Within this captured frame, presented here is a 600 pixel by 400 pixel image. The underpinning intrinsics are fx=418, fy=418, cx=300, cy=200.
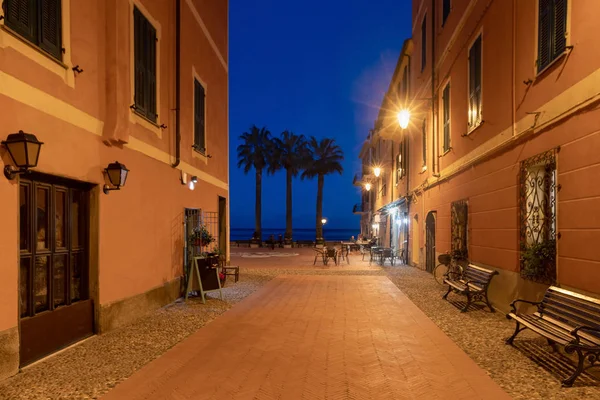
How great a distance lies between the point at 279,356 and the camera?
16.8 feet

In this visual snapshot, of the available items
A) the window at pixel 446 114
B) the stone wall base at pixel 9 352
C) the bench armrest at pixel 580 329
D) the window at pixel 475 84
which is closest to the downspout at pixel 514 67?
the window at pixel 475 84

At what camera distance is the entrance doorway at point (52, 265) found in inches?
193

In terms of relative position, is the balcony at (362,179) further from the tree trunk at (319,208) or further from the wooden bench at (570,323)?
the wooden bench at (570,323)

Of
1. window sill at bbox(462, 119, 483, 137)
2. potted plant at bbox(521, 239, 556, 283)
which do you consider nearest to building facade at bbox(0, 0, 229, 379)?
potted plant at bbox(521, 239, 556, 283)

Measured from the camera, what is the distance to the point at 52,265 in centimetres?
543

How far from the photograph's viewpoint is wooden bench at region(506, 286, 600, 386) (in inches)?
163

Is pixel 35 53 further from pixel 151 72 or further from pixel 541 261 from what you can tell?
pixel 541 261

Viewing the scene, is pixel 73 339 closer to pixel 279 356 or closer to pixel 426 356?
pixel 279 356

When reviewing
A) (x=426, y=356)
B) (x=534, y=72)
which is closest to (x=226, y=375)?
(x=426, y=356)

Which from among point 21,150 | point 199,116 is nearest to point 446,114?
point 199,116

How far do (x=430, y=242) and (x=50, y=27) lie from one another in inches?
478

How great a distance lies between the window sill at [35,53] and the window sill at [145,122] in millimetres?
1655

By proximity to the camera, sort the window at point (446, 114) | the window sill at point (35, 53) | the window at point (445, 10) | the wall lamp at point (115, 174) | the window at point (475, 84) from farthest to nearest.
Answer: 1. the window at point (445, 10)
2. the window at point (446, 114)
3. the window at point (475, 84)
4. the wall lamp at point (115, 174)
5. the window sill at point (35, 53)

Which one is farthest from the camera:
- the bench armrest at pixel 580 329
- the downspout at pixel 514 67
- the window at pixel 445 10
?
the window at pixel 445 10
